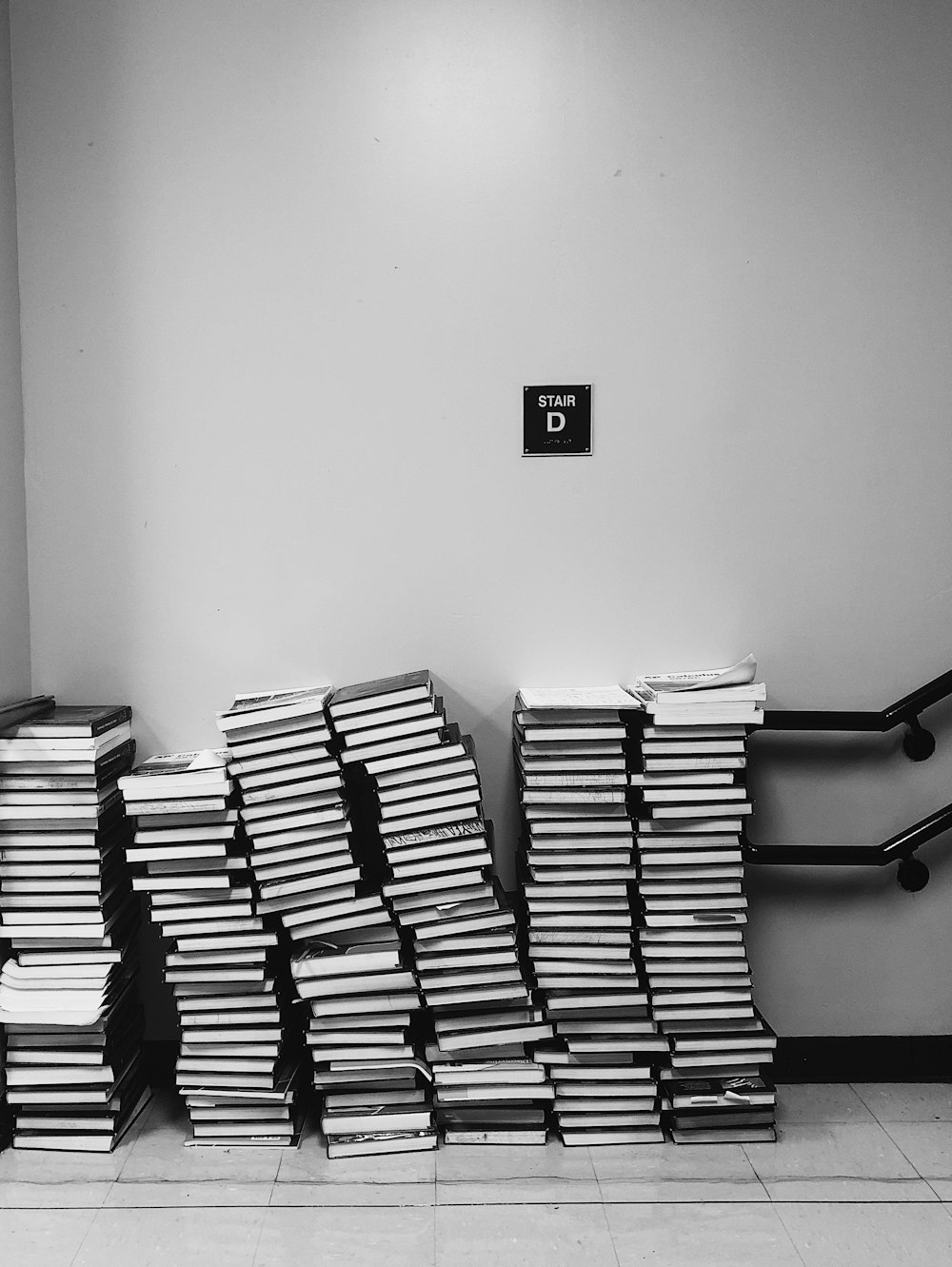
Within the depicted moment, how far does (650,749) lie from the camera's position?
227 cm

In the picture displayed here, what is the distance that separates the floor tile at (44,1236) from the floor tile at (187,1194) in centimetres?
8

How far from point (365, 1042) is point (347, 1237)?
1.32 feet

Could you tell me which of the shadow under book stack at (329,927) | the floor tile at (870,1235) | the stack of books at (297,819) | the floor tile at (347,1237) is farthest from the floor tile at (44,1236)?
the floor tile at (870,1235)

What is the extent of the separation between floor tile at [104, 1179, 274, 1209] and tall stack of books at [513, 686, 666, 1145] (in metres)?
0.67

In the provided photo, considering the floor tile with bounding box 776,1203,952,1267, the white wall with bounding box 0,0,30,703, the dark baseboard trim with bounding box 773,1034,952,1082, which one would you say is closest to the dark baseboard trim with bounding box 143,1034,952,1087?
the dark baseboard trim with bounding box 773,1034,952,1082

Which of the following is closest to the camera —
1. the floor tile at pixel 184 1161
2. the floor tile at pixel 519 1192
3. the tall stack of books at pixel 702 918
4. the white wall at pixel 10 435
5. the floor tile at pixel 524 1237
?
the floor tile at pixel 524 1237

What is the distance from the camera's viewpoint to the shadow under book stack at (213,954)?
87.3 inches

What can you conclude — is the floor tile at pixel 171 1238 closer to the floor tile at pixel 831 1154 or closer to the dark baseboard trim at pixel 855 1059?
the dark baseboard trim at pixel 855 1059

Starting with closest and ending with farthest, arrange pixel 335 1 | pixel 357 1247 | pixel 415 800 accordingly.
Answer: pixel 357 1247 → pixel 415 800 → pixel 335 1

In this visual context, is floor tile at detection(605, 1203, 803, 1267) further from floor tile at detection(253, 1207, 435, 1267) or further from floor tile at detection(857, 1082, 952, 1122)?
floor tile at detection(857, 1082, 952, 1122)

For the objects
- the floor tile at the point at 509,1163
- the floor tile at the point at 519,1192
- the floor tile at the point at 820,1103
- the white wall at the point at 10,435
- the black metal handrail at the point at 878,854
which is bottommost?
the floor tile at the point at 820,1103

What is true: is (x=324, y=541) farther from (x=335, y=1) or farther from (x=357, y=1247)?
(x=357, y=1247)

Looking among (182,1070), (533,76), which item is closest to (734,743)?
(182,1070)

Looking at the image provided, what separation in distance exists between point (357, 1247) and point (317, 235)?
86.5 inches
